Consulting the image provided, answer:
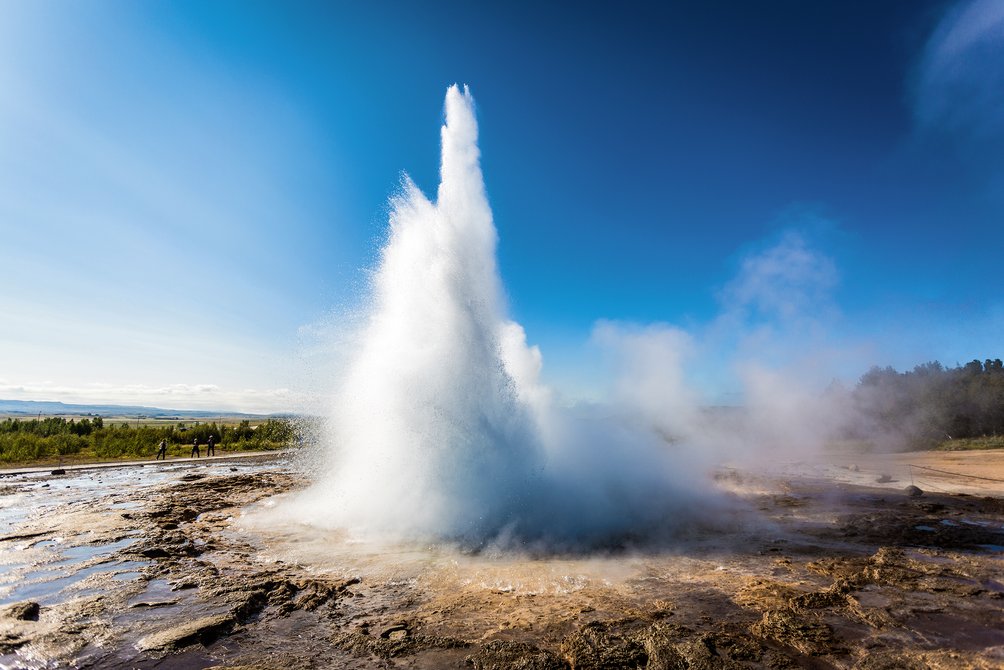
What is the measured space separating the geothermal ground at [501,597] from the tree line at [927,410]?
59.4 ft

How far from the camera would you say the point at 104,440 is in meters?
29.9

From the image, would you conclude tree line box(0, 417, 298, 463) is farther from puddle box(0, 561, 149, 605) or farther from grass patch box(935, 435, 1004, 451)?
grass patch box(935, 435, 1004, 451)

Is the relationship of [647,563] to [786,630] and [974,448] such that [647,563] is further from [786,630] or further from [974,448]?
[974,448]

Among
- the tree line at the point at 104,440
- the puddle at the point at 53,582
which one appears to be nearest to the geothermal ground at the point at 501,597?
the puddle at the point at 53,582

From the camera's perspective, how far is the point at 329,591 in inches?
245

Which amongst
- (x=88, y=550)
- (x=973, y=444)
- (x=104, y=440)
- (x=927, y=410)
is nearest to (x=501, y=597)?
(x=88, y=550)

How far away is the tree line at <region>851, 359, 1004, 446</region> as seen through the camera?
26.4 m

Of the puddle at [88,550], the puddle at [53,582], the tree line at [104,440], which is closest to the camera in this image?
the puddle at [53,582]

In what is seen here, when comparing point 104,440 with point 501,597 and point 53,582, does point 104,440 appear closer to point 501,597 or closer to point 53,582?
point 53,582

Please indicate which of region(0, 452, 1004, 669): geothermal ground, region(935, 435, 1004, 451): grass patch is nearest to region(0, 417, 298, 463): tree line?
region(0, 452, 1004, 669): geothermal ground

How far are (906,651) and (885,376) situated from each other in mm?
28146

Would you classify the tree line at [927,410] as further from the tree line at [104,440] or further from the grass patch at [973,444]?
the tree line at [104,440]

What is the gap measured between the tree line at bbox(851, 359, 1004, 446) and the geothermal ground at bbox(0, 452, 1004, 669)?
59.4 ft

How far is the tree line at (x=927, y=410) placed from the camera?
26.4m
